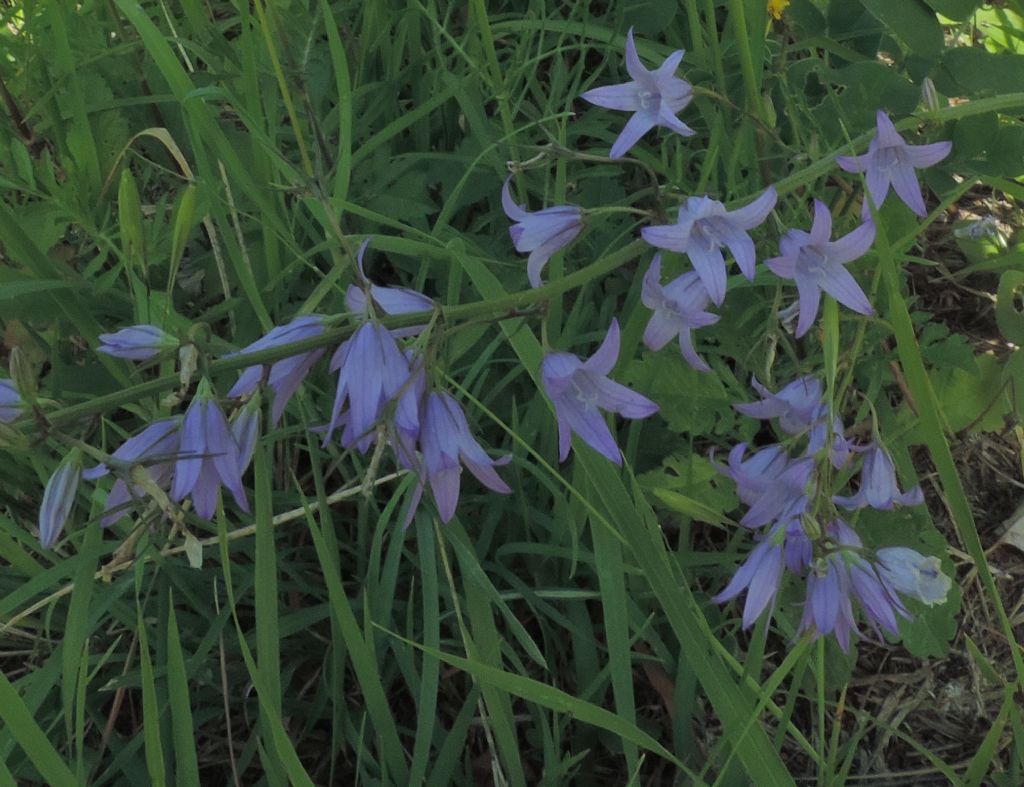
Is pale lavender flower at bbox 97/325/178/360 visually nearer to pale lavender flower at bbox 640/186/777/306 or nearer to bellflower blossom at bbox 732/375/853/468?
pale lavender flower at bbox 640/186/777/306

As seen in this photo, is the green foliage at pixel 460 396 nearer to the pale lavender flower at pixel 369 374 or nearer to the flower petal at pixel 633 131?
the flower petal at pixel 633 131

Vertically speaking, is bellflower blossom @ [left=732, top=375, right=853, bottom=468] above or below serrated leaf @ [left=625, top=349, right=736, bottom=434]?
above

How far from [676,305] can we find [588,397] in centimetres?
21

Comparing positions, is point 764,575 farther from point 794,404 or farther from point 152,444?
point 152,444

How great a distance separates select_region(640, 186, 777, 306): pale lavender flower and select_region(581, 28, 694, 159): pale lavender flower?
0.16 metres

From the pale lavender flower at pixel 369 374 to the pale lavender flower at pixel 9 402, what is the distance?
1.03ft

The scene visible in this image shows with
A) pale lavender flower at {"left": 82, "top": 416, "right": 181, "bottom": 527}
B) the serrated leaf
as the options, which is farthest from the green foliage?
pale lavender flower at {"left": 82, "top": 416, "right": 181, "bottom": 527}

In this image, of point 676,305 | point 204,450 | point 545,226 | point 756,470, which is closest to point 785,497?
point 756,470

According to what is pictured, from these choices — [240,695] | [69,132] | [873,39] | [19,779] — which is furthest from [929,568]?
[69,132]

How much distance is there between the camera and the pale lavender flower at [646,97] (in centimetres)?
121

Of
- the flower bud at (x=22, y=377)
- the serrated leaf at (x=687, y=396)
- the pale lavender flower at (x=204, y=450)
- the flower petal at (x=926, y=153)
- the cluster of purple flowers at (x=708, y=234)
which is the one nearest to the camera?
the flower bud at (x=22, y=377)

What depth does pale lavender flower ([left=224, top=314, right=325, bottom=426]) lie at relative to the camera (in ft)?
3.19

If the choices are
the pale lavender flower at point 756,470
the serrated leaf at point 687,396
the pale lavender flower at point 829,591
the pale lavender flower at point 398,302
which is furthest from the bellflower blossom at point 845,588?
the pale lavender flower at point 398,302

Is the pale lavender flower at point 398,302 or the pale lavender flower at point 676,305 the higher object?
the pale lavender flower at point 398,302
